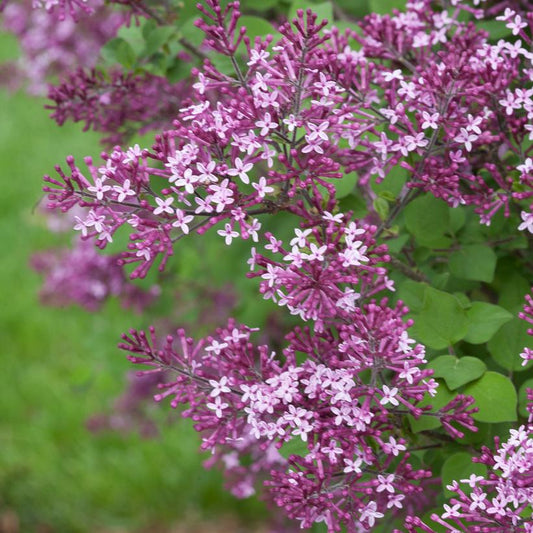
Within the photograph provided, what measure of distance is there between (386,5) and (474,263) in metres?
0.81

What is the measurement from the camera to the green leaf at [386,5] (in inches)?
90.7

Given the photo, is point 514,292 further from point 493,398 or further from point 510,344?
point 493,398

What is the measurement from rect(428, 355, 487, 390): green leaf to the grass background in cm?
203

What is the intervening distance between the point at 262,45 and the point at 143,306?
191 centimetres

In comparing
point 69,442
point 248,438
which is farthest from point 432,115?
point 69,442

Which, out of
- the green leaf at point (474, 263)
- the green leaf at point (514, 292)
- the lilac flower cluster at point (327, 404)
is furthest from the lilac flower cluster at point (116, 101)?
the green leaf at point (514, 292)

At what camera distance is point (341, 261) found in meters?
1.47

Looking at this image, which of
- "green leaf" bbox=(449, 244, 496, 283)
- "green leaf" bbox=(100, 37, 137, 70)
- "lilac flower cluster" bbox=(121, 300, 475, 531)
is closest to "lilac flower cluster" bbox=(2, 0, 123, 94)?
"green leaf" bbox=(100, 37, 137, 70)

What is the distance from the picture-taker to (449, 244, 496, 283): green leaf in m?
1.92

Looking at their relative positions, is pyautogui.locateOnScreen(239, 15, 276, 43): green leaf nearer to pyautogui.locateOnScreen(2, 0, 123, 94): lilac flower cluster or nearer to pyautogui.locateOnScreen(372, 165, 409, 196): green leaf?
pyautogui.locateOnScreen(372, 165, 409, 196): green leaf

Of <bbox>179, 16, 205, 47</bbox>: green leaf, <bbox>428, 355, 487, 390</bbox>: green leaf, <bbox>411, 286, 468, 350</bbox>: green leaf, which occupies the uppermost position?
<bbox>179, 16, 205, 47</bbox>: green leaf

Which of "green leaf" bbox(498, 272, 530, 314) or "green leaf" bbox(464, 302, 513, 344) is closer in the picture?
"green leaf" bbox(464, 302, 513, 344)

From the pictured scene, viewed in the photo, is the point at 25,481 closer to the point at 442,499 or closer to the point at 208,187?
the point at 442,499

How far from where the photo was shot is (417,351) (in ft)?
4.98
